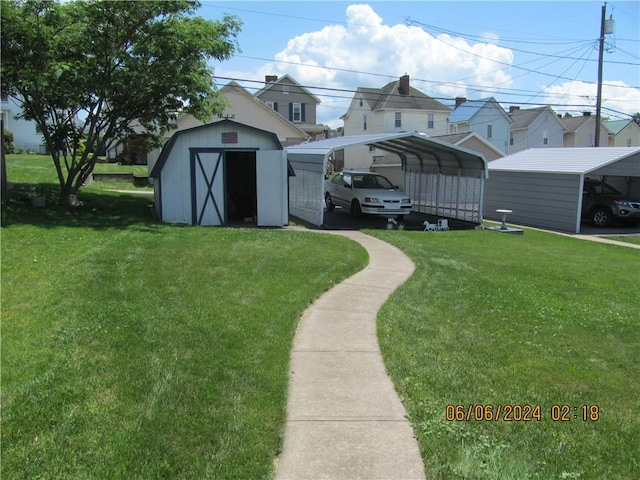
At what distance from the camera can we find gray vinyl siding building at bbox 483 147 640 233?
2045cm

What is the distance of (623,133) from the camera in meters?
62.6

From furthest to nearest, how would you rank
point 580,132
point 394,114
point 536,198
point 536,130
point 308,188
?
point 580,132, point 536,130, point 394,114, point 536,198, point 308,188

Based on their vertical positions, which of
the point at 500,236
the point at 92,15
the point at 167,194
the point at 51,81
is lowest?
the point at 500,236

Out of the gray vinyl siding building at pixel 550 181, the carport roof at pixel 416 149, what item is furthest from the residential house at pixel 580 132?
the carport roof at pixel 416 149

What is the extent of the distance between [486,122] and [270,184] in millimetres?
40142

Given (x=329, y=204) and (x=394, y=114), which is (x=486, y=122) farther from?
(x=329, y=204)

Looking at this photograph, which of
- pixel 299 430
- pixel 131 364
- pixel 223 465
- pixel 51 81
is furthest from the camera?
pixel 51 81

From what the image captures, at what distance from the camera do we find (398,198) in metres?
18.2

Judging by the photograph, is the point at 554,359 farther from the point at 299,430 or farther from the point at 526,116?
the point at 526,116

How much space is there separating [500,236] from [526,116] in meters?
41.5

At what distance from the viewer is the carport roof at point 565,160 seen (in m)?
20.5

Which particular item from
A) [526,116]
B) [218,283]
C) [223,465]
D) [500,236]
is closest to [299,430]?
[223,465]

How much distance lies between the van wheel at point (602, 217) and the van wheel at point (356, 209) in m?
10.3

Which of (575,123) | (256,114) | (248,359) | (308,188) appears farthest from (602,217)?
(575,123)
